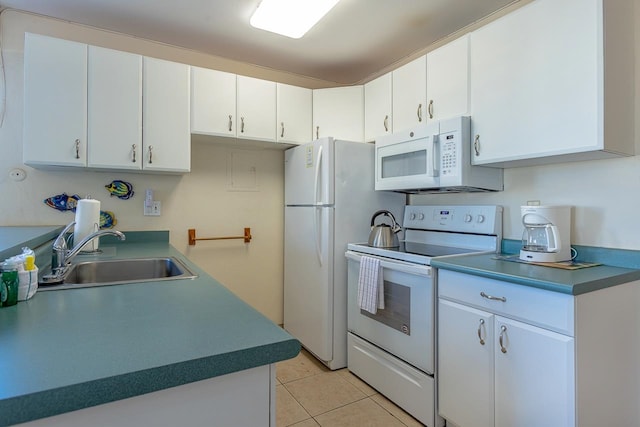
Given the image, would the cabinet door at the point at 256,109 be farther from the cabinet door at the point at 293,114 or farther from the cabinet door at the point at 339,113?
the cabinet door at the point at 339,113

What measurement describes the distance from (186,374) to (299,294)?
7.39 ft

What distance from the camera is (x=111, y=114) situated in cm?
224

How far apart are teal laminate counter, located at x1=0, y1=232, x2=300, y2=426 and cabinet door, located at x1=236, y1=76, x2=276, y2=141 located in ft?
5.87

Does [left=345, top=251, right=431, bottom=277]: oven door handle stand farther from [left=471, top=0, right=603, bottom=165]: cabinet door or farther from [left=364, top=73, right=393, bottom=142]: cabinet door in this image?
[left=364, top=73, right=393, bottom=142]: cabinet door

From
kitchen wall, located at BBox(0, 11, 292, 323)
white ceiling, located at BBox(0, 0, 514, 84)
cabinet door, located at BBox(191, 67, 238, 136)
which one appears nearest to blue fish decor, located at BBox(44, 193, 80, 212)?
kitchen wall, located at BBox(0, 11, 292, 323)

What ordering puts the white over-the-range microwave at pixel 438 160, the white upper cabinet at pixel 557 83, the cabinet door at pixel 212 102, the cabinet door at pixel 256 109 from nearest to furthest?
the white upper cabinet at pixel 557 83, the white over-the-range microwave at pixel 438 160, the cabinet door at pixel 212 102, the cabinet door at pixel 256 109

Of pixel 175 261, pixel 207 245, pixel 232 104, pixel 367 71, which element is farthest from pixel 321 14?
pixel 207 245

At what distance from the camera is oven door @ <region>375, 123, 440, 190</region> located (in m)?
2.10

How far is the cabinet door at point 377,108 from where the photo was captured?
255 centimetres

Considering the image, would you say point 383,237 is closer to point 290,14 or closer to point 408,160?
point 408,160

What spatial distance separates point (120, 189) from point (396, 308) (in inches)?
84.6

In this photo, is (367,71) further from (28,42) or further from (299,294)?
(28,42)

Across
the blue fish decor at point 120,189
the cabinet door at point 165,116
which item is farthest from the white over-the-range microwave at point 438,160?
the blue fish decor at point 120,189

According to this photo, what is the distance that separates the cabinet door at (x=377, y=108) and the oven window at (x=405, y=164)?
0.24 metres
